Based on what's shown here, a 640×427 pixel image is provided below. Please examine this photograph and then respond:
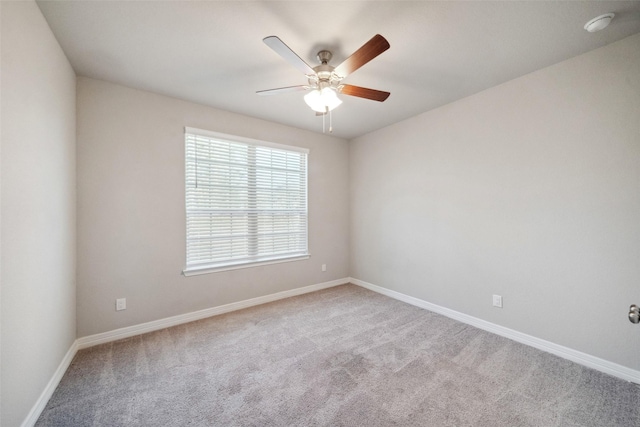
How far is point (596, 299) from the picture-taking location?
197cm

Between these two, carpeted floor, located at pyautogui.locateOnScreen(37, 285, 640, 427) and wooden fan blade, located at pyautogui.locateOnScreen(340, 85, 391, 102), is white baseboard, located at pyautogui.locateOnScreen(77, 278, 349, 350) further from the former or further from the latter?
wooden fan blade, located at pyautogui.locateOnScreen(340, 85, 391, 102)

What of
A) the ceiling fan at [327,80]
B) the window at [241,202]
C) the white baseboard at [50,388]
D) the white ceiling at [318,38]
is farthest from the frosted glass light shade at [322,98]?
the white baseboard at [50,388]

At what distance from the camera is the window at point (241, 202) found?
115 inches

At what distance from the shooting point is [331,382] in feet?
6.00

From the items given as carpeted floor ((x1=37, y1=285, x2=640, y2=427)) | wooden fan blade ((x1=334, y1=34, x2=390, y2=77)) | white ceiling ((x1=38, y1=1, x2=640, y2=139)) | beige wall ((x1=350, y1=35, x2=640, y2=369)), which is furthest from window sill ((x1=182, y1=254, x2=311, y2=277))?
wooden fan blade ((x1=334, y1=34, x2=390, y2=77))

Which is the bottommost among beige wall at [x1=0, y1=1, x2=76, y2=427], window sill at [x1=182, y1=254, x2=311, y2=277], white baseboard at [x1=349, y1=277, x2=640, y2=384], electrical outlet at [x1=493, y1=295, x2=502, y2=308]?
white baseboard at [x1=349, y1=277, x2=640, y2=384]

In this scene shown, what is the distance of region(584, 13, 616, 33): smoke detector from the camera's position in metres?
1.59

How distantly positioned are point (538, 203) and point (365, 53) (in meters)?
2.10

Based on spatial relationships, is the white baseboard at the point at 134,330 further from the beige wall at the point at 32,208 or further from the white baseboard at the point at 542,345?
the white baseboard at the point at 542,345

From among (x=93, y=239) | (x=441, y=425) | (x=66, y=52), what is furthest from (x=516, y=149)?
(x=93, y=239)

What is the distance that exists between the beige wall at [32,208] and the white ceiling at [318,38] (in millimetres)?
344

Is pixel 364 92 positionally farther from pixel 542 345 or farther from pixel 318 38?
pixel 542 345

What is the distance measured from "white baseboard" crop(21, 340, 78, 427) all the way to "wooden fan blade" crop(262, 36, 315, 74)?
2571 millimetres

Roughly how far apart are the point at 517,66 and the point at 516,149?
738 mm
